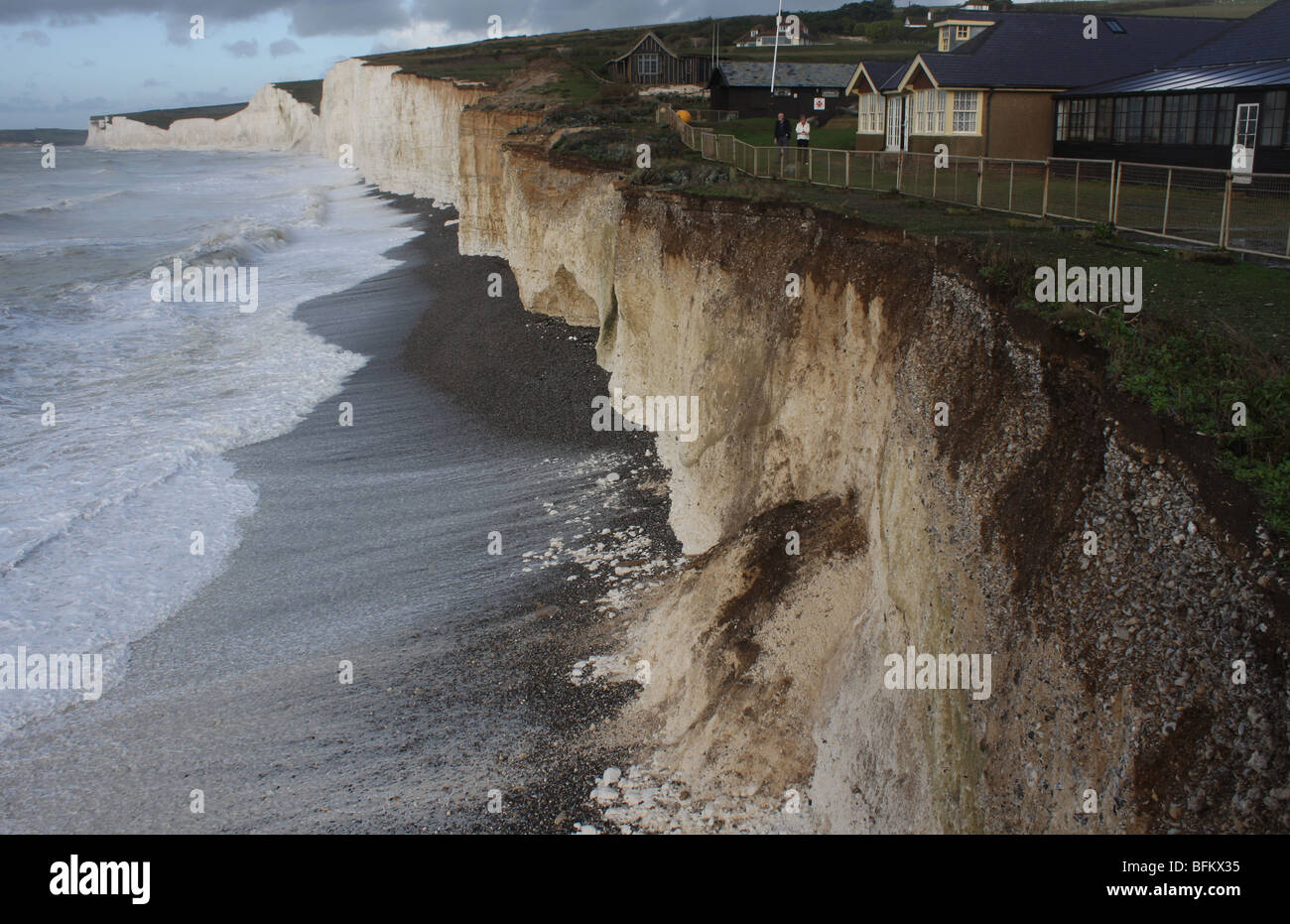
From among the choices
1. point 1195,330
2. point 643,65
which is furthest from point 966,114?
A: point 643,65

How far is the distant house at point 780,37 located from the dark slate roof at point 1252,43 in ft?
194

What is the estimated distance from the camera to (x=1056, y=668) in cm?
569

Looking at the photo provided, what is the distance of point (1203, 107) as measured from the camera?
75.4 ft

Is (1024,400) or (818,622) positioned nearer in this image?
(1024,400)

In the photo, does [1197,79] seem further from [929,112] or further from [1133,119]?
[929,112]

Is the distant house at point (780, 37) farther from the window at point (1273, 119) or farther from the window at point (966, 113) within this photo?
the window at point (1273, 119)

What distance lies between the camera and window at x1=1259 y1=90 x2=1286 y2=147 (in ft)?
67.8

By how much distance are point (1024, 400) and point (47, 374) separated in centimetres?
2438

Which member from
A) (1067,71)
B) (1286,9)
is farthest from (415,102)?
(1286,9)

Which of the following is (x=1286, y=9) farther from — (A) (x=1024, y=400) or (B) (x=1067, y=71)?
(A) (x=1024, y=400)

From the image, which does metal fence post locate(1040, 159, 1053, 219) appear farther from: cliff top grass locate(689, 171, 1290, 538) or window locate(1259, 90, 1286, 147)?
window locate(1259, 90, 1286, 147)

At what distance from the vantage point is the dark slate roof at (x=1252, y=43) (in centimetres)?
2302

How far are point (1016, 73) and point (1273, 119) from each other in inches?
348

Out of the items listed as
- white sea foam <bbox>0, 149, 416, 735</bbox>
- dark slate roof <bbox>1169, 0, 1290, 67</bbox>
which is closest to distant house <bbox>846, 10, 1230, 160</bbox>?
dark slate roof <bbox>1169, 0, 1290, 67</bbox>
